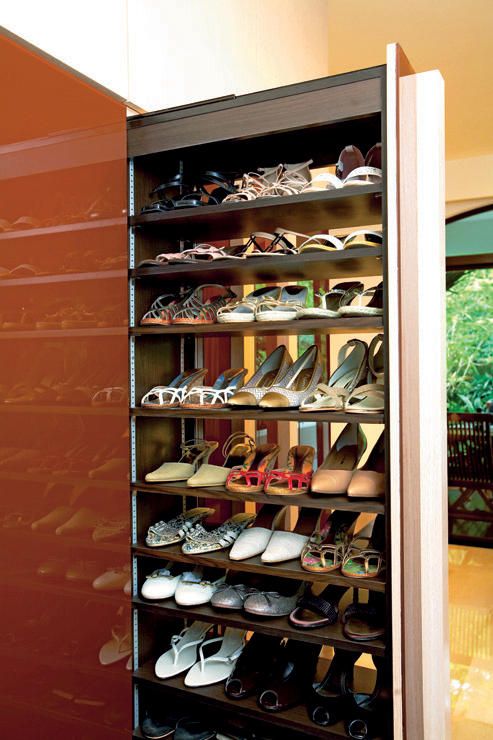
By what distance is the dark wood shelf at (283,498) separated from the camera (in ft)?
5.16

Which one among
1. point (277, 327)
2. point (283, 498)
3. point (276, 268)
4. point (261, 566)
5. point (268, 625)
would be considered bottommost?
point (268, 625)

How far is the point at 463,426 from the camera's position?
5059mm

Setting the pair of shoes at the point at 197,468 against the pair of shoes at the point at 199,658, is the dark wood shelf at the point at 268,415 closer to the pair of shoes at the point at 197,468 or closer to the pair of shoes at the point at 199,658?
the pair of shoes at the point at 197,468

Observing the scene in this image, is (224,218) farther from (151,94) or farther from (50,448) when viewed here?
(50,448)

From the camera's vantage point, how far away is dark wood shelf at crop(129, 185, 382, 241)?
5.32ft

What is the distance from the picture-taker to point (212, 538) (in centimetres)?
183

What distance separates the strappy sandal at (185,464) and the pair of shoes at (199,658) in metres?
0.50

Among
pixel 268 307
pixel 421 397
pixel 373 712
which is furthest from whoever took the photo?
pixel 268 307

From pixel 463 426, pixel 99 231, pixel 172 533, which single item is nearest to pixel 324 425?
pixel 463 426

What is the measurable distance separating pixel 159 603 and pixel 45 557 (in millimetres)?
433

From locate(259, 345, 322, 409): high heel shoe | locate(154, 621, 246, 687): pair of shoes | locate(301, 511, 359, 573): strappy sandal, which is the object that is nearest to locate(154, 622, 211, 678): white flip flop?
locate(154, 621, 246, 687): pair of shoes

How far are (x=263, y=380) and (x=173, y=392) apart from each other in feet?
0.99

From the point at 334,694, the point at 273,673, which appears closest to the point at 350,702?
the point at 334,694

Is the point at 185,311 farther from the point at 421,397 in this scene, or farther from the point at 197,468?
the point at 421,397
